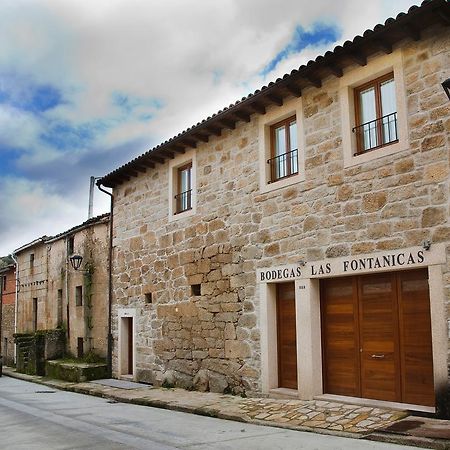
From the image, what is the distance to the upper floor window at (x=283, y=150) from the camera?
32.4ft

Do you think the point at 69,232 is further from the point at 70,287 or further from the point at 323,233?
the point at 323,233

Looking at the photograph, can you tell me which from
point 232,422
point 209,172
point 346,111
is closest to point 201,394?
point 232,422

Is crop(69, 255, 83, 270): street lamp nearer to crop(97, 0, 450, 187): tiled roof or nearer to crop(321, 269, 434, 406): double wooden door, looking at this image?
crop(97, 0, 450, 187): tiled roof

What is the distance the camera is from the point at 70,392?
13852 mm

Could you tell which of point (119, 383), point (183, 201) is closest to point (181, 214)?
point (183, 201)

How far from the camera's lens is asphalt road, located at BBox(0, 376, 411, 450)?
22.0 ft

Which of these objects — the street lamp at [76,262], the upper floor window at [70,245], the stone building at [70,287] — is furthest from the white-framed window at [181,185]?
the upper floor window at [70,245]

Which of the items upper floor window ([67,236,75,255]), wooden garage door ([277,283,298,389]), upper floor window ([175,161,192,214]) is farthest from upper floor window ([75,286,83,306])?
wooden garage door ([277,283,298,389])

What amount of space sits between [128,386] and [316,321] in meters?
5.71

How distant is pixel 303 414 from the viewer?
26.8 ft

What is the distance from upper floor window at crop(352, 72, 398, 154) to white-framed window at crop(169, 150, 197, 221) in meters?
4.37

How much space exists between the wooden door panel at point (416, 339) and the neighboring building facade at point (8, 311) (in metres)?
20.7

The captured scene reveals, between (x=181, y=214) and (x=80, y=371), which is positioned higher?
(x=181, y=214)

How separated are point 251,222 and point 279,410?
3347mm
